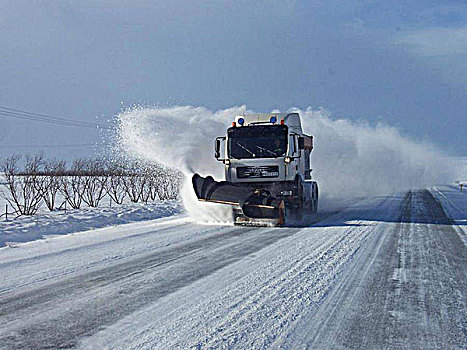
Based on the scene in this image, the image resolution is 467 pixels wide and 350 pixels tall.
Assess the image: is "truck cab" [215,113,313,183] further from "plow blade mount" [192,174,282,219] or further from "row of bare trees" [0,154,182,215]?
"row of bare trees" [0,154,182,215]

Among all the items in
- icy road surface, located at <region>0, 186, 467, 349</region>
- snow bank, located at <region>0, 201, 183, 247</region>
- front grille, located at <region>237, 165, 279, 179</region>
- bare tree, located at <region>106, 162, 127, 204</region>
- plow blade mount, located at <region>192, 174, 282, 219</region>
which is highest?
bare tree, located at <region>106, 162, 127, 204</region>

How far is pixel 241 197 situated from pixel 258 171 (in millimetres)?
1100

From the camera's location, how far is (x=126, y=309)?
16.9ft

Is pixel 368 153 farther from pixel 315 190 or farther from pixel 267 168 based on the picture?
pixel 267 168

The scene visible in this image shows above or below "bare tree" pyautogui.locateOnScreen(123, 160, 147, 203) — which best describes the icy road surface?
below

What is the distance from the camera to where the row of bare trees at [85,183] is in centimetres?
1705

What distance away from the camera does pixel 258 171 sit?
1391 centimetres

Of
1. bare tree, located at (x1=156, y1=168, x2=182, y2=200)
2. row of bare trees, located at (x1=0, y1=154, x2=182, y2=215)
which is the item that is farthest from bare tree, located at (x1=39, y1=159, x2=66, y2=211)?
bare tree, located at (x1=156, y1=168, x2=182, y2=200)

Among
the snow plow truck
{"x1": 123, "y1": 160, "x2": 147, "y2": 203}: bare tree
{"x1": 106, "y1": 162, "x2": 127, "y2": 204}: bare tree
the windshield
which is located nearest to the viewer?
the snow plow truck

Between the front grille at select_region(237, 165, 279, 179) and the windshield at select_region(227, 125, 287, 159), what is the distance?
0.31m

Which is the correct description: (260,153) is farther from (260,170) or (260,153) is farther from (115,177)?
(115,177)

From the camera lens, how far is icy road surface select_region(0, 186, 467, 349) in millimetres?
4285

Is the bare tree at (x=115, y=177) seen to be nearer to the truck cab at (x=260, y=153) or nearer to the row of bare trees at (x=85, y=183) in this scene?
the row of bare trees at (x=85, y=183)

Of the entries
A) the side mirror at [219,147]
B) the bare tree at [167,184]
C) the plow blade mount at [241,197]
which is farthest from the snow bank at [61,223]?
the bare tree at [167,184]
